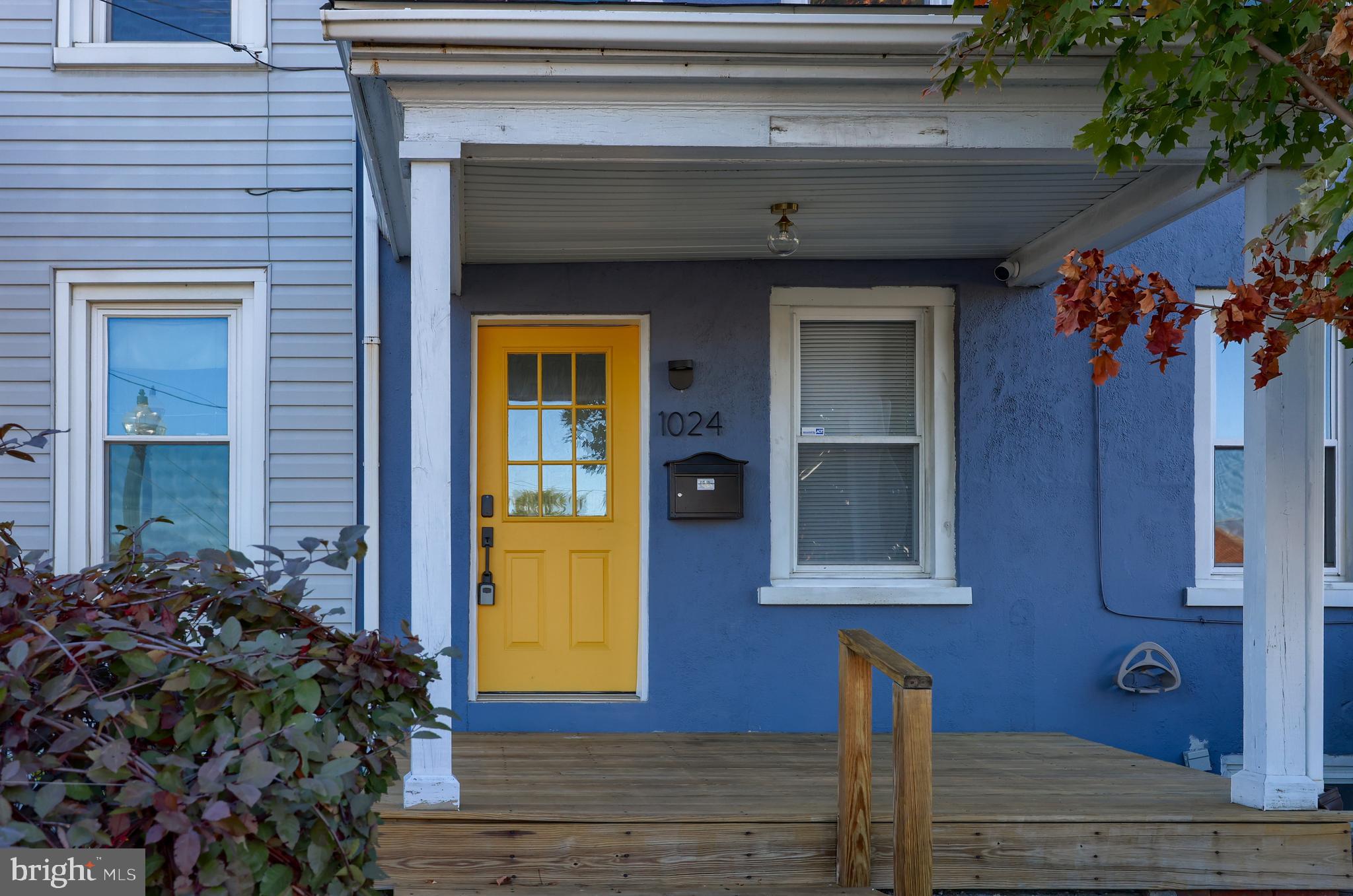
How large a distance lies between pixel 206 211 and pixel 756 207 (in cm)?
271

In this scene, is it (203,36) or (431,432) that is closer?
(431,432)

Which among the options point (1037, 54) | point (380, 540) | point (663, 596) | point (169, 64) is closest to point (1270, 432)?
point (1037, 54)

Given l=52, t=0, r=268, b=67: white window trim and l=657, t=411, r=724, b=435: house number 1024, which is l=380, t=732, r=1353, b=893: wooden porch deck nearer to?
l=657, t=411, r=724, b=435: house number 1024

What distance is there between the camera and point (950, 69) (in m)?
3.35

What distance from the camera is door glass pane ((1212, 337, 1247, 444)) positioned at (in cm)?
561

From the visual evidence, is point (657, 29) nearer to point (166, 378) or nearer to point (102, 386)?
point (166, 378)

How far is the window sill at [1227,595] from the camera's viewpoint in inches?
215

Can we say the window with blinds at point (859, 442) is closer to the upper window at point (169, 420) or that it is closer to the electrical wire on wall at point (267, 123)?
the electrical wire on wall at point (267, 123)

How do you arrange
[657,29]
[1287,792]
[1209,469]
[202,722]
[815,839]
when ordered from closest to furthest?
[202,722] < [657,29] < [815,839] < [1287,792] < [1209,469]

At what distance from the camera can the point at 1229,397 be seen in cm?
564

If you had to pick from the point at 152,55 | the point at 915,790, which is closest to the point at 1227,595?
the point at 915,790

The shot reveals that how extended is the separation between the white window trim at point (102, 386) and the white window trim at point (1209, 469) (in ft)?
15.5

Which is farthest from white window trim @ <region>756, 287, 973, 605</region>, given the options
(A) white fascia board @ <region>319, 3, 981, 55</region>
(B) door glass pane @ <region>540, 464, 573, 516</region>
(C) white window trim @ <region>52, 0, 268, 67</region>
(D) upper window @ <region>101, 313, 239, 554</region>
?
(C) white window trim @ <region>52, 0, 268, 67</region>

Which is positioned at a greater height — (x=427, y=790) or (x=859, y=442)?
(x=859, y=442)
